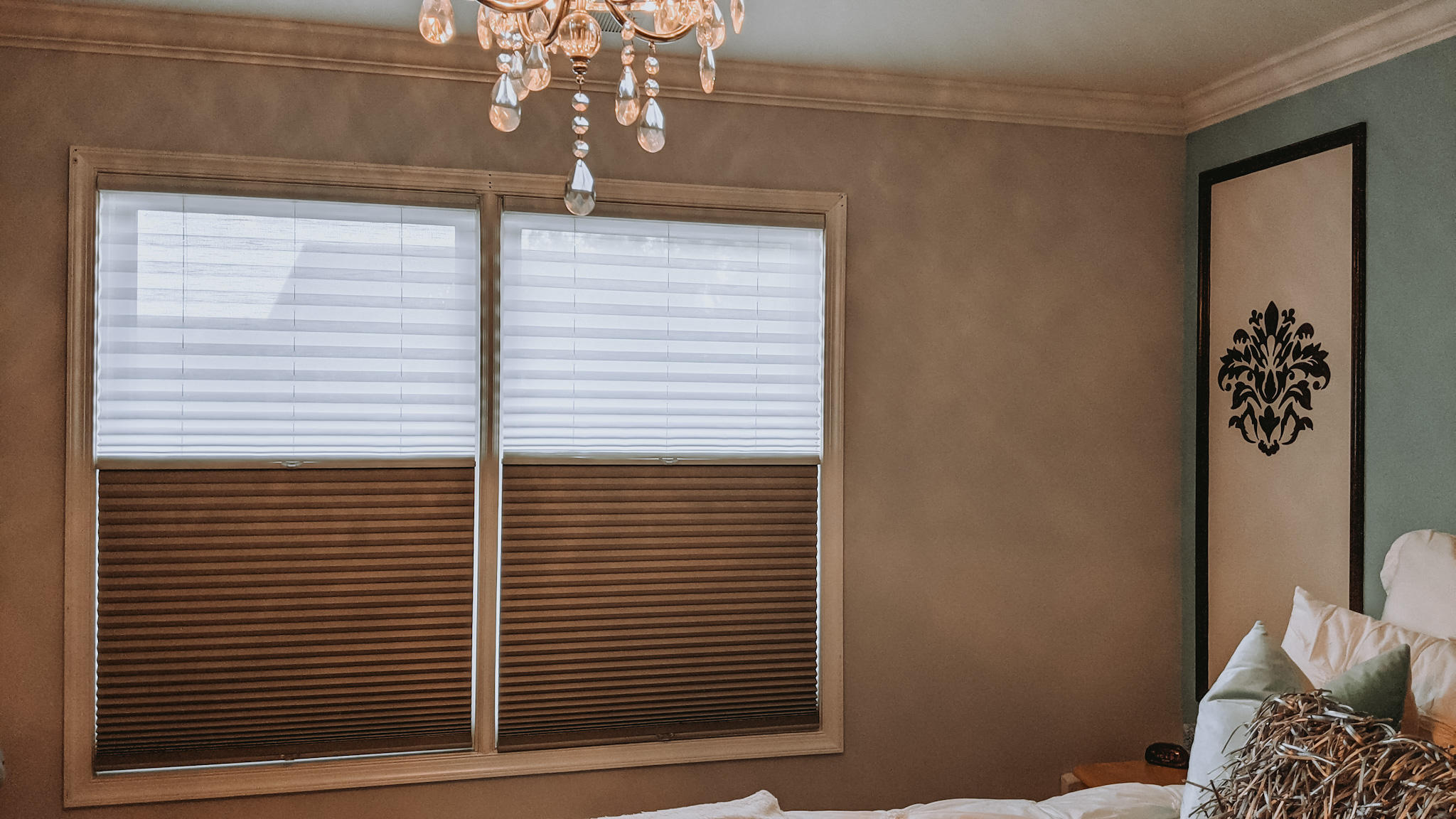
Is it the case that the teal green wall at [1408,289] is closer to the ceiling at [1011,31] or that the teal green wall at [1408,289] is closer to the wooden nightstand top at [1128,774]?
the ceiling at [1011,31]

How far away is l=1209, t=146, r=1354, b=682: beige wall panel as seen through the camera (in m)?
2.78

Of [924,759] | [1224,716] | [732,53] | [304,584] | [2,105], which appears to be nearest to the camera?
[1224,716]

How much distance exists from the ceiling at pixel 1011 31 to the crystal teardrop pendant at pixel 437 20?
136 cm

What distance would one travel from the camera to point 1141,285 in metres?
3.39

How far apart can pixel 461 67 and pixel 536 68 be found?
5.52 ft

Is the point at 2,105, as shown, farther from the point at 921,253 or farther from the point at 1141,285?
the point at 1141,285

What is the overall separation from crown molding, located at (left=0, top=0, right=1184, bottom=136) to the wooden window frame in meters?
0.30

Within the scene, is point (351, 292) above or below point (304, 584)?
above

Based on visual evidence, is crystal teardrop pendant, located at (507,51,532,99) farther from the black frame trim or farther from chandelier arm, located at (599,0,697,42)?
the black frame trim

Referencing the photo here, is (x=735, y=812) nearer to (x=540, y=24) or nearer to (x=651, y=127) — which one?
(x=651, y=127)

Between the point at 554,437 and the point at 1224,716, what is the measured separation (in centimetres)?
196

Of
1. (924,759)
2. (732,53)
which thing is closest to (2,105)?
(732,53)

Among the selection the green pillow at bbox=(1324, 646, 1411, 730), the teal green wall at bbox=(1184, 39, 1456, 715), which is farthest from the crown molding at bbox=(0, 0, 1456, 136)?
the green pillow at bbox=(1324, 646, 1411, 730)

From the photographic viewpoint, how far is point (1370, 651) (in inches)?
79.0
